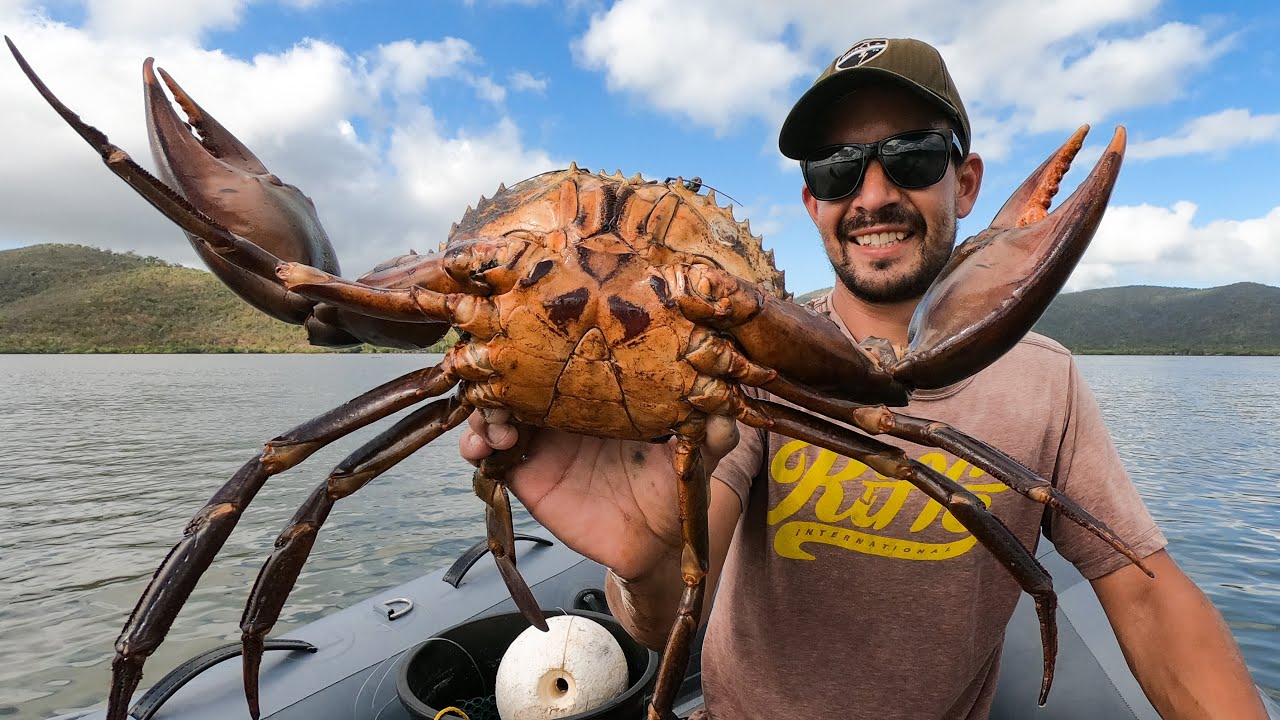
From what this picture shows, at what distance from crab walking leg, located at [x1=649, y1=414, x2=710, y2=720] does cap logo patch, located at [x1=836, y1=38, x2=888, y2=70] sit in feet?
7.32

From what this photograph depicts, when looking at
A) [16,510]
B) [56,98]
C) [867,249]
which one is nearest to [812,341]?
[867,249]

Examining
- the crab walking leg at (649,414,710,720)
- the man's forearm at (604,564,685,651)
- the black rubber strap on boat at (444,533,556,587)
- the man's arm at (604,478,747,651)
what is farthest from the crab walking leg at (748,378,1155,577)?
the black rubber strap on boat at (444,533,556,587)

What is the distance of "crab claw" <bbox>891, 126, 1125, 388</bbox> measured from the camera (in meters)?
1.79

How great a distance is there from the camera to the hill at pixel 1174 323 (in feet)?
412

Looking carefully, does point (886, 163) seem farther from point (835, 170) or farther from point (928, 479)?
point (928, 479)

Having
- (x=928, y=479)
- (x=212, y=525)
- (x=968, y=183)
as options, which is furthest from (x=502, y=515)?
A: (x=968, y=183)

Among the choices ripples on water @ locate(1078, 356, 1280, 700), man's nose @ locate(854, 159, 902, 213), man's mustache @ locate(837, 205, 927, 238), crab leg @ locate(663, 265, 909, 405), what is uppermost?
man's nose @ locate(854, 159, 902, 213)

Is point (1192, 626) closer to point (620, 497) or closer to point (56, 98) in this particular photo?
point (620, 497)

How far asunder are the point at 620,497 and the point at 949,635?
65.9 inches

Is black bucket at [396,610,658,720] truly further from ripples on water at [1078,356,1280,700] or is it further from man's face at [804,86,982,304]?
ripples on water at [1078,356,1280,700]

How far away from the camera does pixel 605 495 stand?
8.79 ft

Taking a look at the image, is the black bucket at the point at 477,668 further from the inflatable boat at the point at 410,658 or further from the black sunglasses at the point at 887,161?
the black sunglasses at the point at 887,161

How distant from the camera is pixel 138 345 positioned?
93250 mm

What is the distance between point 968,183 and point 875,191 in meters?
0.98
